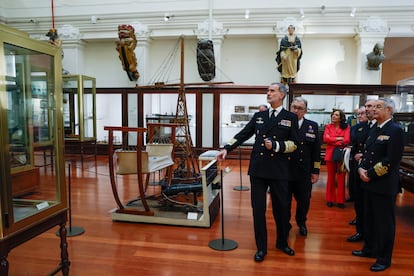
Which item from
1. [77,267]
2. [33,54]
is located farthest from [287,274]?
[33,54]

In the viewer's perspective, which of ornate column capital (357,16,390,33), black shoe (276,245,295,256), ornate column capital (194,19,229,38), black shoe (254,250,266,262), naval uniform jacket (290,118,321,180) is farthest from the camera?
ornate column capital (194,19,229,38)

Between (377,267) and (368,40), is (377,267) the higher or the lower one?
the lower one

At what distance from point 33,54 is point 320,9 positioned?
7882mm

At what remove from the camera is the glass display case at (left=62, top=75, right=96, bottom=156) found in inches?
320

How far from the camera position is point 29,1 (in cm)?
944

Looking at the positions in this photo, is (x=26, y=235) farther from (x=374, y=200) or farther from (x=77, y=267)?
(x=374, y=200)

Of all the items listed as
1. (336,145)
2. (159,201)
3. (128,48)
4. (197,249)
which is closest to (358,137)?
(336,145)

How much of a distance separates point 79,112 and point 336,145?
638 cm

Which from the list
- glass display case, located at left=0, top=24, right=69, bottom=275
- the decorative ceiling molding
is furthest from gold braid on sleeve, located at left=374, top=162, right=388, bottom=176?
the decorative ceiling molding

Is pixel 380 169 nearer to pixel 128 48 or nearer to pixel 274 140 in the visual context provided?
pixel 274 140

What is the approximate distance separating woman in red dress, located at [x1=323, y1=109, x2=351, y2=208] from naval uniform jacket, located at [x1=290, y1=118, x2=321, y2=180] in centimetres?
89

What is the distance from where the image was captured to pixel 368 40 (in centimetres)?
812

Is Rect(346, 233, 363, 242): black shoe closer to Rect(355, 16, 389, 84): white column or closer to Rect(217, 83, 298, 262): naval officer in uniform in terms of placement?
Rect(217, 83, 298, 262): naval officer in uniform

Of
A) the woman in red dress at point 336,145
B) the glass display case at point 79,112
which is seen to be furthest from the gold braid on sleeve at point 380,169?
the glass display case at point 79,112
